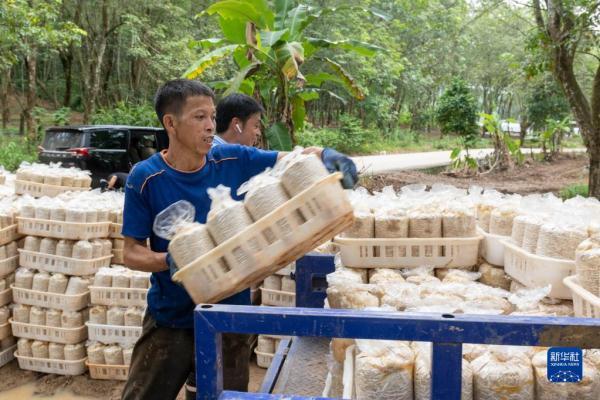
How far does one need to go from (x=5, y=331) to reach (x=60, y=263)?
0.81 metres

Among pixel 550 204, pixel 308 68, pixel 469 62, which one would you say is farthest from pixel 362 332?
pixel 469 62

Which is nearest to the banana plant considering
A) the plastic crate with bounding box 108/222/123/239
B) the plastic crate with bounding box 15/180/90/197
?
the plastic crate with bounding box 15/180/90/197

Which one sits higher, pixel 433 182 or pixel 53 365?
pixel 433 182

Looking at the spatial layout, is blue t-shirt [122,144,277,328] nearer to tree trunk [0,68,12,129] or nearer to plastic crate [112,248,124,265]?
plastic crate [112,248,124,265]

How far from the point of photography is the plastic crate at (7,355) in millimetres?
4629

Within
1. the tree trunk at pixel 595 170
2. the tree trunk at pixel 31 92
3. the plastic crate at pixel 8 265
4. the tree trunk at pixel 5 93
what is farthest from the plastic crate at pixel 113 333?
the tree trunk at pixel 5 93

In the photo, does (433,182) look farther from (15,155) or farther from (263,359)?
(15,155)

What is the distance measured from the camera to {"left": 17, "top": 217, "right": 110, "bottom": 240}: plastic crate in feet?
14.8

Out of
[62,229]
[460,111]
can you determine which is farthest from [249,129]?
[460,111]

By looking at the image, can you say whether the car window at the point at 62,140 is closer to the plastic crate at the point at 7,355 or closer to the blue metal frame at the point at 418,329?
the plastic crate at the point at 7,355

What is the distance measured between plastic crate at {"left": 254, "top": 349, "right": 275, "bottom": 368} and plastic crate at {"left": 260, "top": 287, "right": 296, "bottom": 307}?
43 centimetres

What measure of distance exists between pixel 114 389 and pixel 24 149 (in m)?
13.3

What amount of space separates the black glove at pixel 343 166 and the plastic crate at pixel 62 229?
10.1 feet

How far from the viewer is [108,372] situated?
14.3 feet
